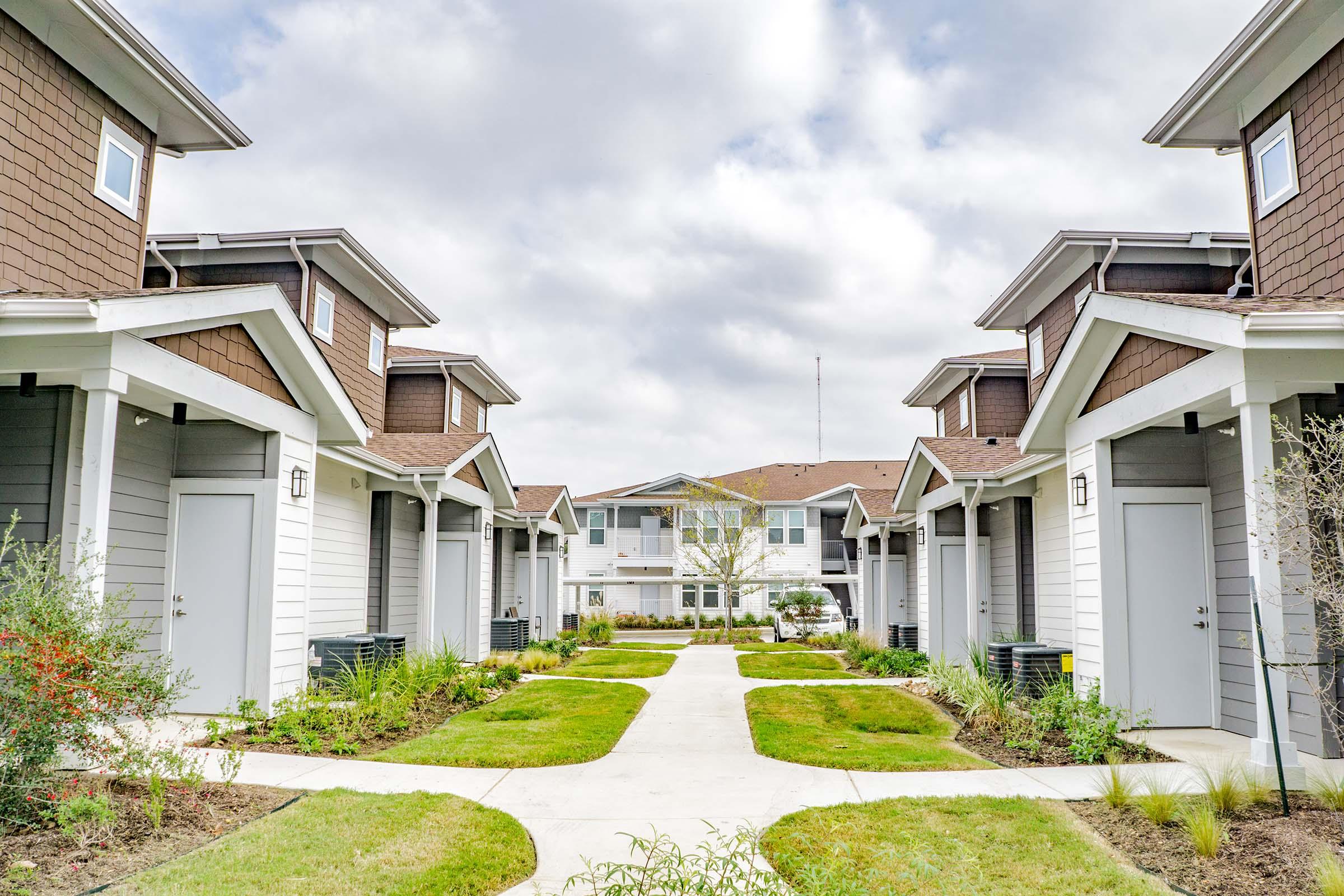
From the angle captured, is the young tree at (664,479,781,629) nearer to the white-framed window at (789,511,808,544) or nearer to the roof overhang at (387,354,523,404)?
the white-framed window at (789,511,808,544)

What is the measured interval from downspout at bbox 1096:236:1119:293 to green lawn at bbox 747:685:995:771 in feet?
22.9

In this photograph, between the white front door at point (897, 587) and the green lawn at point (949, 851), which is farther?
the white front door at point (897, 587)

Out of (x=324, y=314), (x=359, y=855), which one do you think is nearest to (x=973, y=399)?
(x=324, y=314)

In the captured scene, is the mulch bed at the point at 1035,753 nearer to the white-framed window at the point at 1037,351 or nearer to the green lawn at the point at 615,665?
the green lawn at the point at 615,665

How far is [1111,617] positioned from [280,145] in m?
15.0

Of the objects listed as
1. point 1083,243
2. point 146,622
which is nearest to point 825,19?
point 1083,243

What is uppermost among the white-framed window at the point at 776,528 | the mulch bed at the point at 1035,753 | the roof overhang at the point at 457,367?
the roof overhang at the point at 457,367

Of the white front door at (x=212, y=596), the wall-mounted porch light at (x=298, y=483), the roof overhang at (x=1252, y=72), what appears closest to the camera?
the roof overhang at (x=1252, y=72)

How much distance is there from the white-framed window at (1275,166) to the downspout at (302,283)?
1291 centimetres

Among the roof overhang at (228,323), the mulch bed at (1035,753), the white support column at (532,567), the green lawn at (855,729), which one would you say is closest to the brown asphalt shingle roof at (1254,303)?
the mulch bed at (1035,753)

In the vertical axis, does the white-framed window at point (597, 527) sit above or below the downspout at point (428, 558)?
above

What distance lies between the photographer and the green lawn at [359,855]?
15.0 ft

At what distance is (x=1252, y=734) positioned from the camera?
8734 millimetres

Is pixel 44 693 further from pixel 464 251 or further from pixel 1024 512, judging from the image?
pixel 464 251
